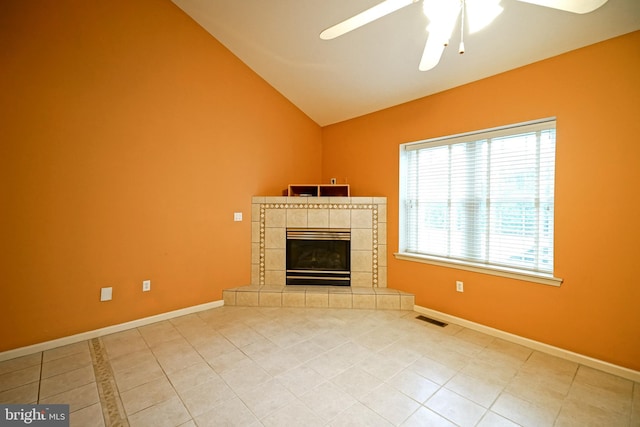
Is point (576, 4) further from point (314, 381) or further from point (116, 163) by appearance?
point (116, 163)

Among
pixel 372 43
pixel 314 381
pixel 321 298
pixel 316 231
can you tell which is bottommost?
pixel 314 381

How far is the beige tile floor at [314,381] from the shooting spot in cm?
165

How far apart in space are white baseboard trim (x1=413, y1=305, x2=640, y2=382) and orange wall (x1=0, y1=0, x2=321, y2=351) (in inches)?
98.1

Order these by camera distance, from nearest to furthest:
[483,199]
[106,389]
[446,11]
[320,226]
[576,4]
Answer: [576,4]
[446,11]
[106,389]
[483,199]
[320,226]

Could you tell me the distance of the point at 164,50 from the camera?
2959 millimetres

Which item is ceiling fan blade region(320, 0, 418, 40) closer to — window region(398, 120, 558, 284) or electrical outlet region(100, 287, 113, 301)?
window region(398, 120, 558, 284)

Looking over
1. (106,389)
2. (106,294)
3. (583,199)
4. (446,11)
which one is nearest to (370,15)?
(446,11)

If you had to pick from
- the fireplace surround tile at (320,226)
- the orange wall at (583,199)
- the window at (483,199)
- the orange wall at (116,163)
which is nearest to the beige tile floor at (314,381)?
the orange wall at (583,199)

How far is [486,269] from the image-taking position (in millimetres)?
2738

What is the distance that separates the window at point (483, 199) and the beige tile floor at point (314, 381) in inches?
33.8

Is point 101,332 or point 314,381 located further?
point 101,332

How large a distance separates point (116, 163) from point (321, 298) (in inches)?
104

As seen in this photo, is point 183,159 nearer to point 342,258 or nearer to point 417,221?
point 342,258

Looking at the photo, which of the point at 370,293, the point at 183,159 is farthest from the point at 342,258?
the point at 183,159
